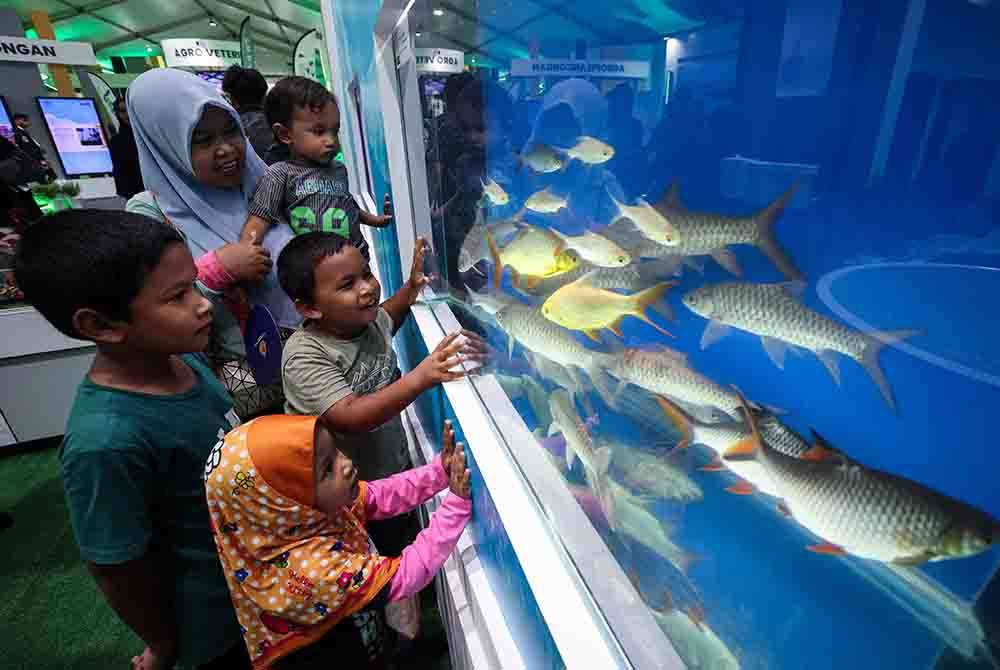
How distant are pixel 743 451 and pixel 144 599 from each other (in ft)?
4.39

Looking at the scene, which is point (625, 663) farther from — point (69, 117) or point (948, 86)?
point (69, 117)

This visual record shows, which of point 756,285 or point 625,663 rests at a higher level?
point 756,285

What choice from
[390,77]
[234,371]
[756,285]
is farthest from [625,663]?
[390,77]

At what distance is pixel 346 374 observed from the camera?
5.01ft

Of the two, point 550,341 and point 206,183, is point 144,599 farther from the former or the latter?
point 206,183

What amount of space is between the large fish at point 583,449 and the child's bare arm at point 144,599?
0.98 meters

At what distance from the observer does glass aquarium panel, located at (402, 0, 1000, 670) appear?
0.34m

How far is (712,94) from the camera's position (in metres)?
0.50

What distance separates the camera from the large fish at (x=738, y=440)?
52 centimetres

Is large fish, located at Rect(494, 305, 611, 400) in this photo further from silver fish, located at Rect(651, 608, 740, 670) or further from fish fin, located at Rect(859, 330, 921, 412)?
fish fin, located at Rect(859, 330, 921, 412)

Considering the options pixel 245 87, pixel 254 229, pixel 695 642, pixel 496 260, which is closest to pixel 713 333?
pixel 695 642

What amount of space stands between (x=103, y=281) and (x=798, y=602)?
1331 millimetres

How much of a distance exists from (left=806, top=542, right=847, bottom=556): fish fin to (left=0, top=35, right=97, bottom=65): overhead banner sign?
8.23m

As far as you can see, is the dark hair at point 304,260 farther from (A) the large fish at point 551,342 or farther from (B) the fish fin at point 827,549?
(B) the fish fin at point 827,549
